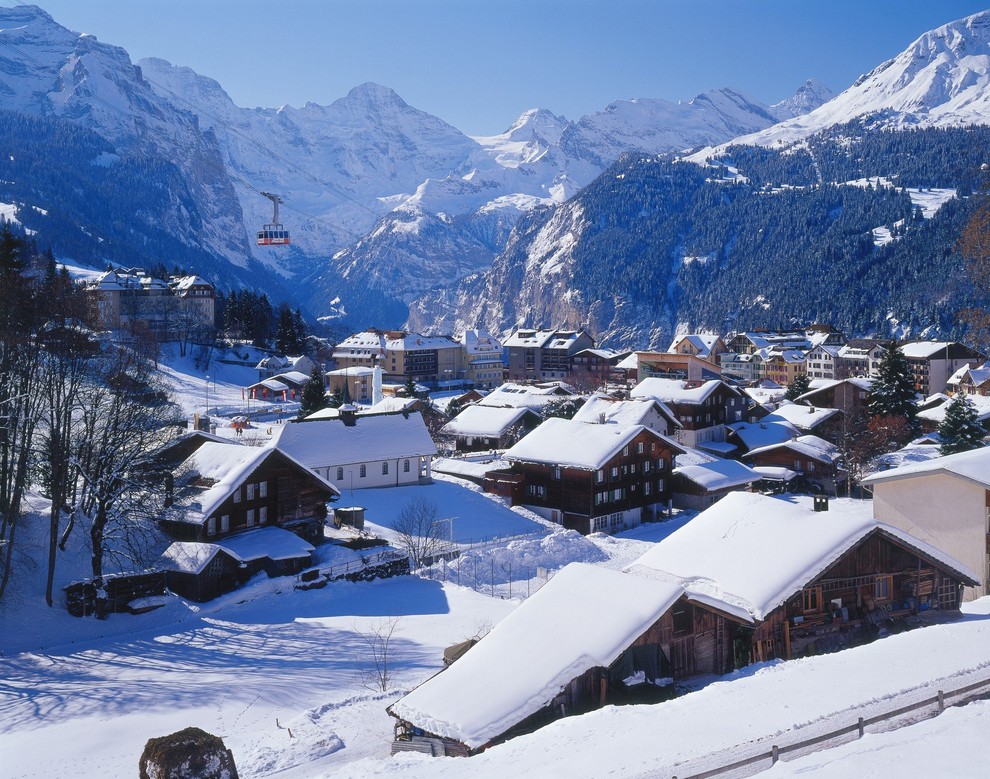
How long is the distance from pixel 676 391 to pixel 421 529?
3801cm

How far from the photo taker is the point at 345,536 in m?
42.2

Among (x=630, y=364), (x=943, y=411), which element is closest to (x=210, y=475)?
(x=943, y=411)

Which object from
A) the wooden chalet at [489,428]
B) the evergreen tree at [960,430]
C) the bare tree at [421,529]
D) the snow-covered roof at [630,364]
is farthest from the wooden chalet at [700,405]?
the snow-covered roof at [630,364]

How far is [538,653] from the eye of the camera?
692 inches

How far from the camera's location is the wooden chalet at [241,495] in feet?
122

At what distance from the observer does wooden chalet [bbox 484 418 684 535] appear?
5050 cm

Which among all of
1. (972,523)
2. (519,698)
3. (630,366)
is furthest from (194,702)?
(630,366)

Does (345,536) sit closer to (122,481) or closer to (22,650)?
(122,481)

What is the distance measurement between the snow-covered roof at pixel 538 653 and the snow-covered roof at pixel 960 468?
40.3 feet

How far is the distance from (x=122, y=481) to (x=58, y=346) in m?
6.19

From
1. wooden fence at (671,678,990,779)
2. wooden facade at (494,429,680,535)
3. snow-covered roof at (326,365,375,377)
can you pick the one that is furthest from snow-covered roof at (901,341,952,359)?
wooden fence at (671,678,990,779)

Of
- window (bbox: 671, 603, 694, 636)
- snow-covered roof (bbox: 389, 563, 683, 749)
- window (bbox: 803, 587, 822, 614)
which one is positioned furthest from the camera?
window (bbox: 803, 587, 822, 614)

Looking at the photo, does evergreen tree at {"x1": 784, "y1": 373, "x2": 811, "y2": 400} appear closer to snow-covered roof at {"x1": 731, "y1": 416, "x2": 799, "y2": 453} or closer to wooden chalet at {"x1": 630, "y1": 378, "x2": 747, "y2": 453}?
wooden chalet at {"x1": 630, "y1": 378, "x2": 747, "y2": 453}

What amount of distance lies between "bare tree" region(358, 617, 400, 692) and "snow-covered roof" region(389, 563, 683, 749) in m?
6.06
